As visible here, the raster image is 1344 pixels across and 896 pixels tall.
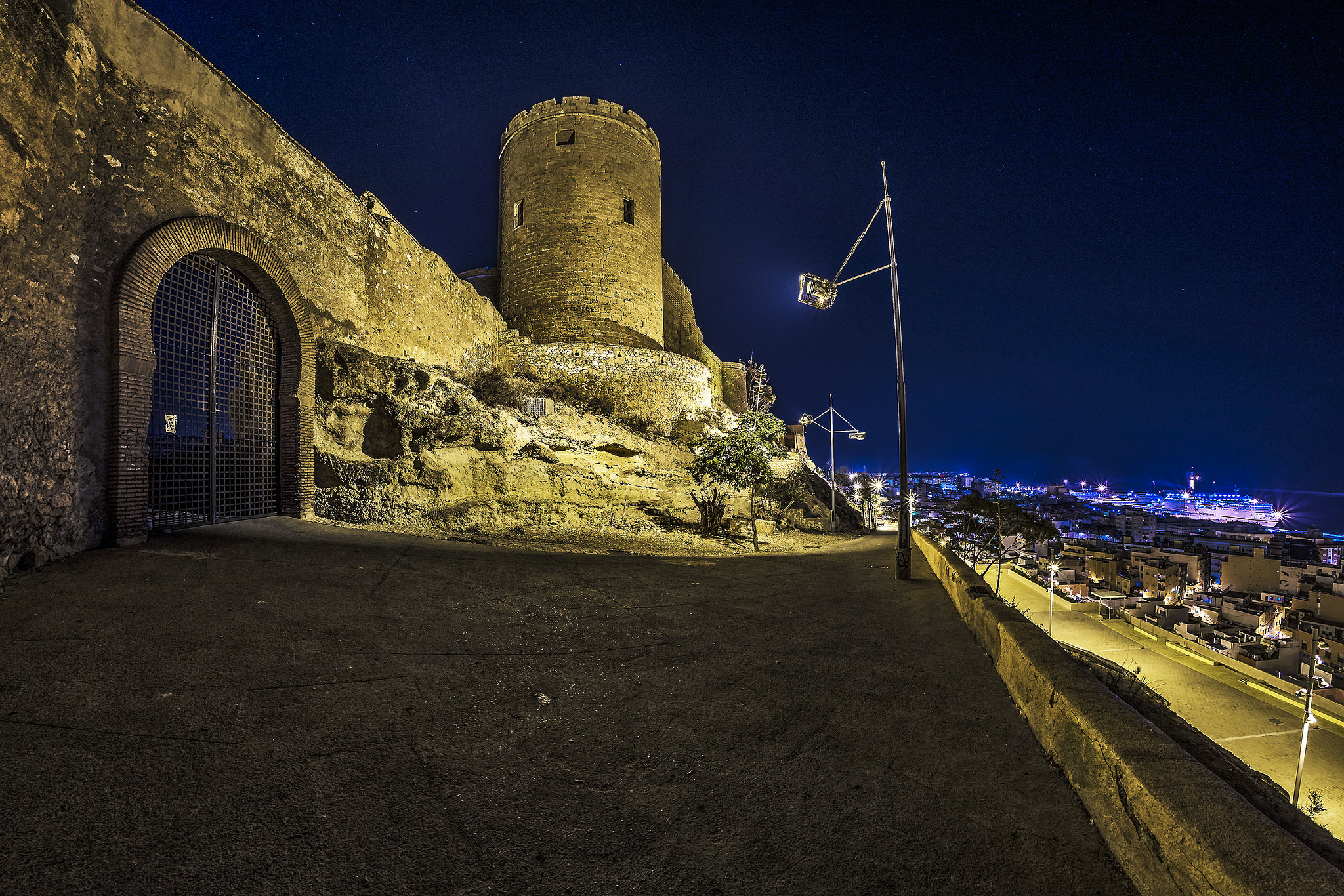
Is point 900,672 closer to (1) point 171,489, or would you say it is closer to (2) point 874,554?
(2) point 874,554

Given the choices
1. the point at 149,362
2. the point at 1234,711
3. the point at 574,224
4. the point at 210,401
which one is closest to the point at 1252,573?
the point at 1234,711

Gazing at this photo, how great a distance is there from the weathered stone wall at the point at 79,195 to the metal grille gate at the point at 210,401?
947 millimetres

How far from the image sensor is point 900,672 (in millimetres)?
3867

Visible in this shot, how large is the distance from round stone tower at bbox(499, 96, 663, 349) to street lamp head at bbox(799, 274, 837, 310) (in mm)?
12002

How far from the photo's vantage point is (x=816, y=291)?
9016mm

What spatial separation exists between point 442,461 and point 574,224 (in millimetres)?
13398

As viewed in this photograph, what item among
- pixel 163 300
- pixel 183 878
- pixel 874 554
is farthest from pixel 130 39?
pixel 874 554

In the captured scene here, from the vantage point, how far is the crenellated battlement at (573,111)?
19781 millimetres

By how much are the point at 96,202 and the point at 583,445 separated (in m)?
9.00

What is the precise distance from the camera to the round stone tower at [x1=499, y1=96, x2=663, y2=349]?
19.8 meters

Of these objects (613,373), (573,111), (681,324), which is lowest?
(613,373)

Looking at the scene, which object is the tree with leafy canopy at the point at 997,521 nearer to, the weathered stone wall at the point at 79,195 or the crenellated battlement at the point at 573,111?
the weathered stone wall at the point at 79,195

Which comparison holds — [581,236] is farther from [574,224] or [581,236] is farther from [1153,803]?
[1153,803]

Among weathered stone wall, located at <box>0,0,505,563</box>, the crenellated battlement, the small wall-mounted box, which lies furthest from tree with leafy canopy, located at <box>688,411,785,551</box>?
the crenellated battlement
